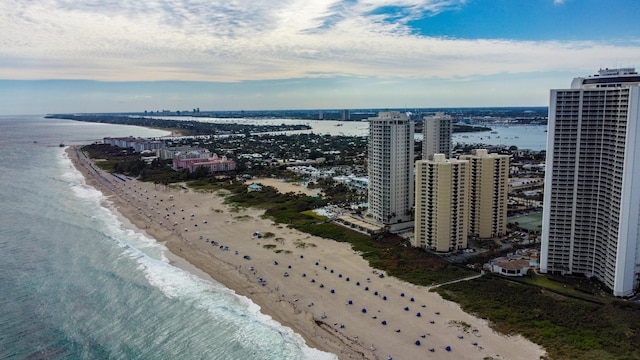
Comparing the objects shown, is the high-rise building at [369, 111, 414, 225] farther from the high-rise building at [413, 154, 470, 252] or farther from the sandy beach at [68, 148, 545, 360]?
the sandy beach at [68, 148, 545, 360]

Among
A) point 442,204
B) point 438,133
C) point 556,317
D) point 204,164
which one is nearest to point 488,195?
point 442,204

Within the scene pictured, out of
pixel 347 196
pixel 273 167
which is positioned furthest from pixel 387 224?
pixel 273 167

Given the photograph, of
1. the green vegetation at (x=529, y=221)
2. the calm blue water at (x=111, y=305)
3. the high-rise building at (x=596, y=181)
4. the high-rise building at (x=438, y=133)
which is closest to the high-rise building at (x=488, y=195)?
the green vegetation at (x=529, y=221)

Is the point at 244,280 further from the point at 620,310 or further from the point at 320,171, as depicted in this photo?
the point at 320,171

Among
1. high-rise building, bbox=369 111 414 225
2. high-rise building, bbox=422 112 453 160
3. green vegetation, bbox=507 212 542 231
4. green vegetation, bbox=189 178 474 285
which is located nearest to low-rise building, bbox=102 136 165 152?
green vegetation, bbox=189 178 474 285

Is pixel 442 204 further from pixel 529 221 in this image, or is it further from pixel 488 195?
pixel 529 221
